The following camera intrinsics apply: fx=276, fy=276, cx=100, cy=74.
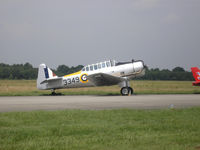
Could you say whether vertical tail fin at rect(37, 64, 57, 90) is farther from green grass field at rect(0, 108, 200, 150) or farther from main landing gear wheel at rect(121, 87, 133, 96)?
green grass field at rect(0, 108, 200, 150)

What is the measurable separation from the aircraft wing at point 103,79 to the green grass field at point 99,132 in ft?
37.9

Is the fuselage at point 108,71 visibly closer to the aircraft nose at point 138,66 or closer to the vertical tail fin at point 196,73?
the aircraft nose at point 138,66

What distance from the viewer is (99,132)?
22.7ft

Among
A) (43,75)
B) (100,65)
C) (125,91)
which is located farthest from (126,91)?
(43,75)

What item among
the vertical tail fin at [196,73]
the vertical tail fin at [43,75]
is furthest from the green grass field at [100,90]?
the vertical tail fin at [196,73]

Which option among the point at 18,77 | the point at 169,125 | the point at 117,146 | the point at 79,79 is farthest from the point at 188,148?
the point at 18,77

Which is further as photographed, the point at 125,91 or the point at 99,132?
the point at 125,91

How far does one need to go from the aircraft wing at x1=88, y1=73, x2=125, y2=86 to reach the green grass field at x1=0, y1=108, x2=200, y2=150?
11.5 meters

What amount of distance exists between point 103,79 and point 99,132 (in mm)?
15050

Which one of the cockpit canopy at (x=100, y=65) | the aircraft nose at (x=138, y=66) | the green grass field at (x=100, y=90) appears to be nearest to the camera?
the aircraft nose at (x=138, y=66)

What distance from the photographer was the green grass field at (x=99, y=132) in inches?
223

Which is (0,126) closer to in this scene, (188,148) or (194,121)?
(188,148)

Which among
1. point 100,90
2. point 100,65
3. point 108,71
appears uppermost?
point 100,65

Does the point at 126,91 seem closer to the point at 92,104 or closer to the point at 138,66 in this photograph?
the point at 138,66
